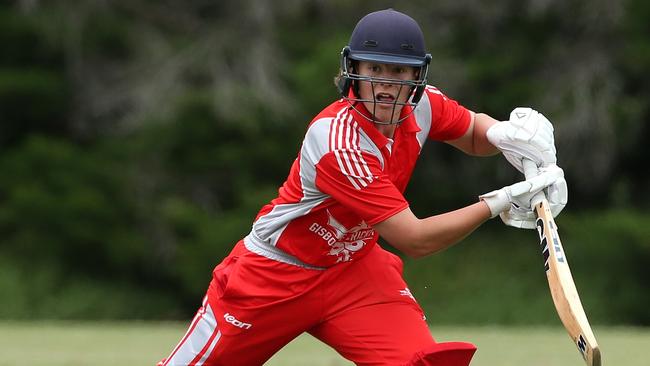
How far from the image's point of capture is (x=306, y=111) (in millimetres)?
15898

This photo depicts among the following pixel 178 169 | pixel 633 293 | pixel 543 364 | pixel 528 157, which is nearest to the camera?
pixel 528 157

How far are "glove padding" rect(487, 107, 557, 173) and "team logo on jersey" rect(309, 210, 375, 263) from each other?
1.83 feet

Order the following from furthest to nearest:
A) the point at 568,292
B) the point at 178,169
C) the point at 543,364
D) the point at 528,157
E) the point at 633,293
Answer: the point at 178,169 < the point at 633,293 < the point at 543,364 < the point at 528,157 < the point at 568,292

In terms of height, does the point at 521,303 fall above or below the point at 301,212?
below

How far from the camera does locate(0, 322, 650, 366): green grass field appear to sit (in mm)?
7842

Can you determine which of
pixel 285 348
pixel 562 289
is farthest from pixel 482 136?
pixel 285 348

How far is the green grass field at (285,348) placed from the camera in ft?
25.7

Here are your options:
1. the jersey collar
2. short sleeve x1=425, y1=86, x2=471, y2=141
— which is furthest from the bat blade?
short sleeve x1=425, y1=86, x2=471, y2=141

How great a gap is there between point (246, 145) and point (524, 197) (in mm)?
12160

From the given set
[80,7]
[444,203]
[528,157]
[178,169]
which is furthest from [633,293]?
[528,157]

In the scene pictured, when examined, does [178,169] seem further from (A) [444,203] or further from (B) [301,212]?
(B) [301,212]

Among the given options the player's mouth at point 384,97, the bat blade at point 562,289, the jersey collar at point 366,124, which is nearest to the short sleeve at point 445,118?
the jersey collar at point 366,124

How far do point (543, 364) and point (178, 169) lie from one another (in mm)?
9679

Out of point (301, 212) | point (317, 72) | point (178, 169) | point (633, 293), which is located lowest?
point (633, 293)
